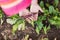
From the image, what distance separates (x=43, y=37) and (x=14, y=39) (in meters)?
0.26

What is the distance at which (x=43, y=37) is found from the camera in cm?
174

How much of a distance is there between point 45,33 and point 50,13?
0.18 m

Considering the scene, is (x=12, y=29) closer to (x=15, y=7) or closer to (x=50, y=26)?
(x=15, y=7)

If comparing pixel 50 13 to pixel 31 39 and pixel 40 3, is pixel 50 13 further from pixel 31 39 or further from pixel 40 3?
pixel 31 39

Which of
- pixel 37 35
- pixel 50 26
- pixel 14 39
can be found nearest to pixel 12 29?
pixel 14 39

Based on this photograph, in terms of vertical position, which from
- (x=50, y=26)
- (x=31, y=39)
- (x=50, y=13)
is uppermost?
(x=50, y=13)

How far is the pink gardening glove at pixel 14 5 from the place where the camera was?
5.25 feet

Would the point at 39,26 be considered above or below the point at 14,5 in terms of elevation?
below

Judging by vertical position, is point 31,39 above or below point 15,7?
below

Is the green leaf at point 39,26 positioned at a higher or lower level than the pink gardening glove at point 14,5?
lower

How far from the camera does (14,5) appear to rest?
1.62 metres

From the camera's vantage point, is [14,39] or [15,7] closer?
[15,7]

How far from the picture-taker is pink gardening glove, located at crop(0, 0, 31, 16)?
160cm

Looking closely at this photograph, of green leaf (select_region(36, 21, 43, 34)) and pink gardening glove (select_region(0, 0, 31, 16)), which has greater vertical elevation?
pink gardening glove (select_region(0, 0, 31, 16))
